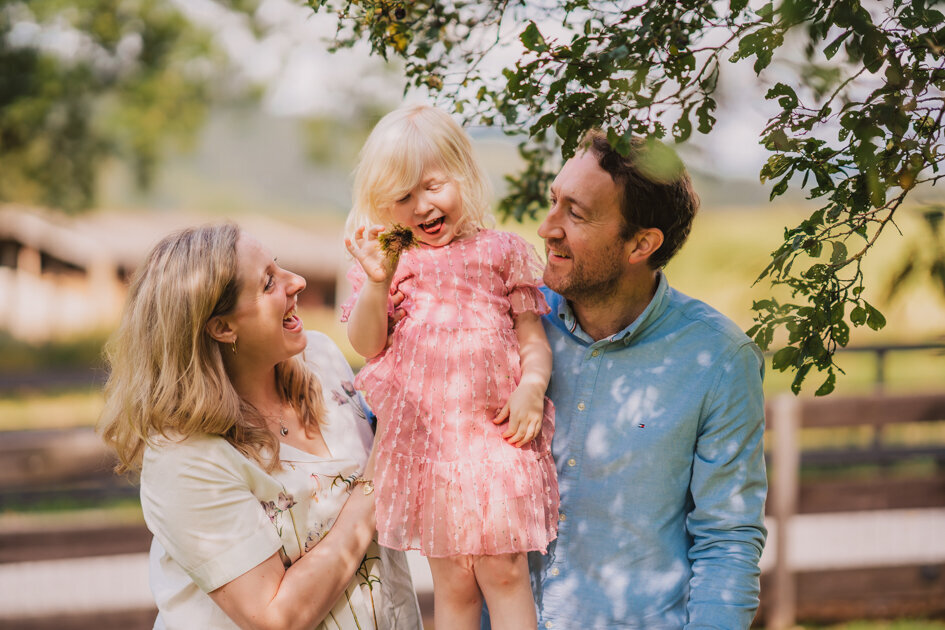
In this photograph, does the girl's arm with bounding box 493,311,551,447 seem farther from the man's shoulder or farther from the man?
the man's shoulder

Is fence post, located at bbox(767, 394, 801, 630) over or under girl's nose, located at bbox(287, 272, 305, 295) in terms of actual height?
under

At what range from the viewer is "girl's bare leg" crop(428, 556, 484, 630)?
2180 mm

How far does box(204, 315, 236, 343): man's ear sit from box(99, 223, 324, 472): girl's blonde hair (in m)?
0.02

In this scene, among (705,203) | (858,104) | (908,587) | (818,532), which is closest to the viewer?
(858,104)

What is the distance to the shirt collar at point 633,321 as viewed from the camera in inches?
87.4

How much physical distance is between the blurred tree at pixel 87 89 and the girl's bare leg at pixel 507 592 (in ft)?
Answer: 21.3

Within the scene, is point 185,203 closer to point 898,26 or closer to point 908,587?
point 908,587

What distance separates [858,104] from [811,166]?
0.53 ft

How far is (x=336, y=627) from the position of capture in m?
2.15

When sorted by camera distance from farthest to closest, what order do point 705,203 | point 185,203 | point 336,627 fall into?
point 185,203, point 705,203, point 336,627

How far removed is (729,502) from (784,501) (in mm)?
2803

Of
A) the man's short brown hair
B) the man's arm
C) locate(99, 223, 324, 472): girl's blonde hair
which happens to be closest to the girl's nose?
locate(99, 223, 324, 472): girl's blonde hair

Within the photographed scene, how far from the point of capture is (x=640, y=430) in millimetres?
2162

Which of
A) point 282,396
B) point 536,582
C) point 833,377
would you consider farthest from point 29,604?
point 833,377
